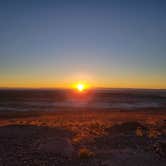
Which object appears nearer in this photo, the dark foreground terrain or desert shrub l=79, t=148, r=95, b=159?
the dark foreground terrain

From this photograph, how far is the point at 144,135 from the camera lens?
16531 millimetres

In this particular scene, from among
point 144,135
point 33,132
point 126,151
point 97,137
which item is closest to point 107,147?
point 126,151

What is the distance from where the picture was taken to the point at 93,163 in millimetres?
10984

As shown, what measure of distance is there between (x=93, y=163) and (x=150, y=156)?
118 inches

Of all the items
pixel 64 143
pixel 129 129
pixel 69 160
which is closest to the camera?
pixel 69 160

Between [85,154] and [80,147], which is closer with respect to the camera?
[85,154]

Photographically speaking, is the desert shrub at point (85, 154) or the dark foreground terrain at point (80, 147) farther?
the desert shrub at point (85, 154)

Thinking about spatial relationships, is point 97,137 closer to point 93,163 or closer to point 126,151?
point 126,151

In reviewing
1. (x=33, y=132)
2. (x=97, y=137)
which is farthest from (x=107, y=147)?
(x=33, y=132)

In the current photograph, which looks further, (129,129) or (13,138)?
(129,129)

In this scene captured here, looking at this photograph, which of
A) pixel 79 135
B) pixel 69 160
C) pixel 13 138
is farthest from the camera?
pixel 79 135

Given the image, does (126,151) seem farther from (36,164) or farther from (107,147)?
(36,164)

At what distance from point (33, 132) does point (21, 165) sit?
6.01 metres

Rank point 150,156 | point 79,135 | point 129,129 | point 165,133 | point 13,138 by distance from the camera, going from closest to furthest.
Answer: point 150,156, point 13,138, point 79,135, point 165,133, point 129,129
